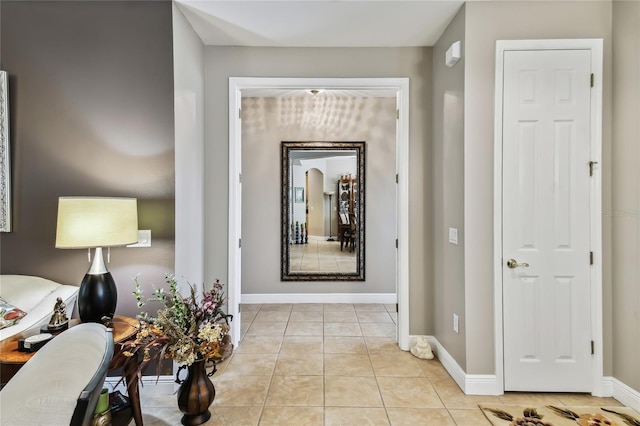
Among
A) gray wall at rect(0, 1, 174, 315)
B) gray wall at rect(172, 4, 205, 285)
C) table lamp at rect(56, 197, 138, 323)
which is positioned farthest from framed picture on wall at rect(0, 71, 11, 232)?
gray wall at rect(172, 4, 205, 285)

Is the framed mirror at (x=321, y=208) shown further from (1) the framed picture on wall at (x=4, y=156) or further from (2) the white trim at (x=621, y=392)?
(1) the framed picture on wall at (x=4, y=156)

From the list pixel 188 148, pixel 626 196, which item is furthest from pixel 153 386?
pixel 626 196

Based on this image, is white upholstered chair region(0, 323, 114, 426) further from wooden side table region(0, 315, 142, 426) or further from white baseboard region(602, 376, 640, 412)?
white baseboard region(602, 376, 640, 412)

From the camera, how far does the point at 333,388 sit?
95.0 inches

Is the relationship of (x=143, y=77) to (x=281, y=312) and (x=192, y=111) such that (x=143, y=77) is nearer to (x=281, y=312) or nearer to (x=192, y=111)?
(x=192, y=111)

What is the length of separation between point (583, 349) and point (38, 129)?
4.16 meters

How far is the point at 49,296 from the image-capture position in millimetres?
2186

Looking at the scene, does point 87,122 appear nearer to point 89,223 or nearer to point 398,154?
point 89,223

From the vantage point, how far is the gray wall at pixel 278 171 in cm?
447

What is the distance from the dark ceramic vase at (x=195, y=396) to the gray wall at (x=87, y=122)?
2.51ft

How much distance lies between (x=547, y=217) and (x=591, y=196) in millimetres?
337

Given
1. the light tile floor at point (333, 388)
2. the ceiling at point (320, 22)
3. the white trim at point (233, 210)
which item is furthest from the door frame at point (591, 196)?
the white trim at point (233, 210)

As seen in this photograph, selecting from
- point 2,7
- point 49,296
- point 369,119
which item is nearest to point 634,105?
point 369,119

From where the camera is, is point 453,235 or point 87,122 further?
point 453,235
